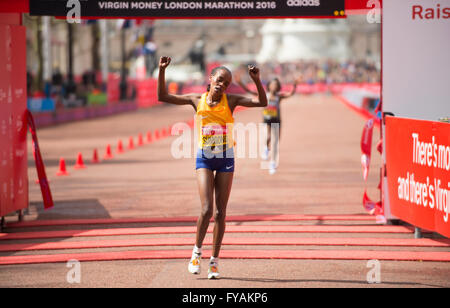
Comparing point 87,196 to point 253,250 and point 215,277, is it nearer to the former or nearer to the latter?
point 253,250

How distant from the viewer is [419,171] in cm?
1120

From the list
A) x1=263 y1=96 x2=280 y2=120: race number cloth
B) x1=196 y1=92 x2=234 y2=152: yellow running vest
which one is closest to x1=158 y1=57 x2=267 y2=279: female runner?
x1=196 y1=92 x2=234 y2=152: yellow running vest

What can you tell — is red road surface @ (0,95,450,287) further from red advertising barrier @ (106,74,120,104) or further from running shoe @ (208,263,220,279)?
red advertising barrier @ (106,74,120,104)

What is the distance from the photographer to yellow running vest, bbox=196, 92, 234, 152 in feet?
29.6

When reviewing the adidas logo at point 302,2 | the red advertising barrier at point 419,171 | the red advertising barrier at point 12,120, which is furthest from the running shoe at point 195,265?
the adidas logo at point 302,2

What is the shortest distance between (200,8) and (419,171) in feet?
11.3

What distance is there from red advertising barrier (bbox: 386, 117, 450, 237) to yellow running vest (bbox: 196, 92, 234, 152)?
253 centimetres

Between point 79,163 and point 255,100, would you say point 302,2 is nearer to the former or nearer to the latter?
point 255,100

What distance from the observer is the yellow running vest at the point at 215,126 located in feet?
29.6

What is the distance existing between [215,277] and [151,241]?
2.38m

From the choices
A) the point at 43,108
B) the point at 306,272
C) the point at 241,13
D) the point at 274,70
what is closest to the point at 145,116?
the point at 43,108

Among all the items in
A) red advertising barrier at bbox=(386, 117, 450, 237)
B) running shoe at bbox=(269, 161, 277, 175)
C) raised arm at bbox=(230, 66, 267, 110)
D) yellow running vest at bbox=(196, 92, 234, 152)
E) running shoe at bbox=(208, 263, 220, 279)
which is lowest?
running shoe at bbox=(269, 161, 277, 175)

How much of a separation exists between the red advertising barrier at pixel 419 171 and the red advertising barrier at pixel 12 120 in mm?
4869

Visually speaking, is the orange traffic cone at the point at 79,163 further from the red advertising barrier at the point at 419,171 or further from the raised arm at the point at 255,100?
the raised arm at the point at 255,100
